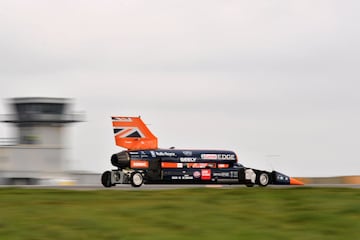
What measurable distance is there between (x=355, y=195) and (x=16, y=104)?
187ft

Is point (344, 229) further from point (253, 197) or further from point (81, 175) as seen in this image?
point (81, 175)

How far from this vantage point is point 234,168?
4328cm

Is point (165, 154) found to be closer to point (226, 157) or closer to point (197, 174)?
point (197, 174)

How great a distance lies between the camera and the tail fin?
4156cm

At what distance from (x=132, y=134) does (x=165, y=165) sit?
2.39 m

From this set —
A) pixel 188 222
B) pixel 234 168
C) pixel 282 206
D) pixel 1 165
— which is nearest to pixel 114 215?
pixel 188 222

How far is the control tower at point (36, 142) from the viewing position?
66.4 metres

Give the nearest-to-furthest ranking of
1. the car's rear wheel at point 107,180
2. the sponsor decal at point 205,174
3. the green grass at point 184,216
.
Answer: the green grass at point 184,216 < the car's rear wheel at point 107,180 < the sponsor decal at point 205,174

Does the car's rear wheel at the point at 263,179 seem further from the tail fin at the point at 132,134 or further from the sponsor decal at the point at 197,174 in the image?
the tail fin at the point at 132,134

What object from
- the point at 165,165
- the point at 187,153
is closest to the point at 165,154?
the point at 165,165

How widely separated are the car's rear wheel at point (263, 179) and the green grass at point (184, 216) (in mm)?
21719

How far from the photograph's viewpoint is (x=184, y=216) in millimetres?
17000

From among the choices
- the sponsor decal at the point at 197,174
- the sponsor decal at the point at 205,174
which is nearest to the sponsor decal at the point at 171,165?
the sponsor decal at the point at 197,174

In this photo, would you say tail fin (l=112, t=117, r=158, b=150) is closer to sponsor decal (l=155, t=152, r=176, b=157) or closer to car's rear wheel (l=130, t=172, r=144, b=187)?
sponsor decal (l=155, t=152, r=176, b=157)
